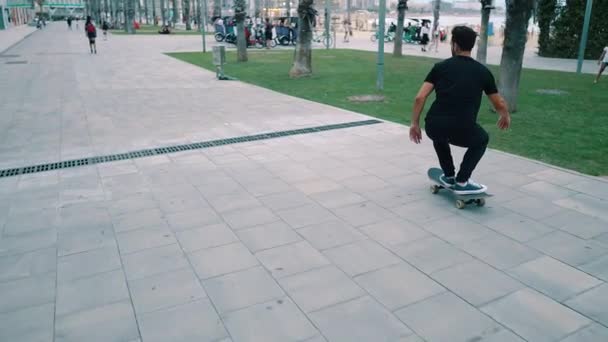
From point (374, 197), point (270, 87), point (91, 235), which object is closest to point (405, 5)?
point (270, 87)

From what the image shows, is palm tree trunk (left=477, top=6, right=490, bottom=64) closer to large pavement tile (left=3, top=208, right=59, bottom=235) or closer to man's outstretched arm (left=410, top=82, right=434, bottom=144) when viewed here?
man's outstretched arm (left=410, top=82, right=434, bottom=144)

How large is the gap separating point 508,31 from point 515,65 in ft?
2.25

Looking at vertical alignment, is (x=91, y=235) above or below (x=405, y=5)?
below

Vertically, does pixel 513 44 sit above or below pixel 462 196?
→ above

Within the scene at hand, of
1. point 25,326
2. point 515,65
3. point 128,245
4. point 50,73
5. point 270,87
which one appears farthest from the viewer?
point 50,73

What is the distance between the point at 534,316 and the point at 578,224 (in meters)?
1.74

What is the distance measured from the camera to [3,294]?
11.1 feet

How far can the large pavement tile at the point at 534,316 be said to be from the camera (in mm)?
2891

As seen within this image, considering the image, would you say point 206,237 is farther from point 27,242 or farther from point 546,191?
point 546,191

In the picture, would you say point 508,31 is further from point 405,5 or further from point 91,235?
point 405,5

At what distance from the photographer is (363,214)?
4660 millimetres

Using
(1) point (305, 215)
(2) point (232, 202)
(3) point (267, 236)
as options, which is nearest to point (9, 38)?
(2) point (232, 202)

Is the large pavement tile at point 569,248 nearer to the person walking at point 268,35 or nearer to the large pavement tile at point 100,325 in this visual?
the large pavement tile at point 100,325

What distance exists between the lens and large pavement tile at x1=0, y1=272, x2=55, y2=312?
325 centimetres
